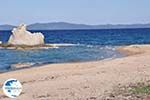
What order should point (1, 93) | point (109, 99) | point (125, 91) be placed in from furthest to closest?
point (1, 93), point (125, 91), point (109, 99)

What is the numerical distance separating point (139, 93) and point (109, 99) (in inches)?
47.4

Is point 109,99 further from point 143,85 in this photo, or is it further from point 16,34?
point 16,34

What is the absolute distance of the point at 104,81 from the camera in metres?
18.8

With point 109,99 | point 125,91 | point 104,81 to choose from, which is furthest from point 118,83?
point 109,99

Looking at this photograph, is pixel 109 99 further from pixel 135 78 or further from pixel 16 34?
pixel 16 34

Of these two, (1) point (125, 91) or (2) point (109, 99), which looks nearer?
(2) point (109, 99)

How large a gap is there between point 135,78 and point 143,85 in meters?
2.50

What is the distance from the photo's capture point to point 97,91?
16188 millimetres

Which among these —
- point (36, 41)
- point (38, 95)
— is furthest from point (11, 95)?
point (36, 41)

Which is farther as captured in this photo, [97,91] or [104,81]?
[104,81]

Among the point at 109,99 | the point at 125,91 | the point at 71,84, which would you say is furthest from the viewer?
the point at 71,84

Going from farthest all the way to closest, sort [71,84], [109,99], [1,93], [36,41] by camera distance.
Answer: [36,41] → [71,84] → [1,93] → [109,99]

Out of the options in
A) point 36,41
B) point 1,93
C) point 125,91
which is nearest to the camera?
point 125,91

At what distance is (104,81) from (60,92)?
111 inches
